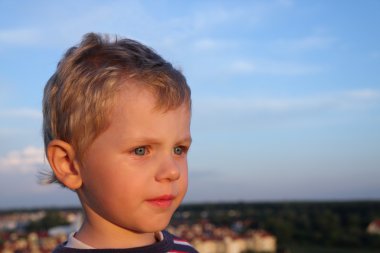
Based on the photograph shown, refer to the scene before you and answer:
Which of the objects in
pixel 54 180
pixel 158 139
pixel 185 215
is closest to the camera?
pixel 158 139

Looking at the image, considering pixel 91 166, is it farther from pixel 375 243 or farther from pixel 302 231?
pixel 302 231

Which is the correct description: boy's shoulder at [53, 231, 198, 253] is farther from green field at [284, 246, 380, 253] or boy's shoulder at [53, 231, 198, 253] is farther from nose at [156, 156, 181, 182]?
green field at [284, 246, 380, 253]

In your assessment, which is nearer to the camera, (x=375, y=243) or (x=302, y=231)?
(x=375, y=243)

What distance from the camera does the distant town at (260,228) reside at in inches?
1135

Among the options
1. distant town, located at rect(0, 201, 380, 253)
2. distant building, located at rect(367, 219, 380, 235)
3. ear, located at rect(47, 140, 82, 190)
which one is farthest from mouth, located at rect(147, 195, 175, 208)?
distant building, located at rect(367, 219, 380, 235)

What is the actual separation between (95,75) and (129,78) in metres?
Answer: 0.05

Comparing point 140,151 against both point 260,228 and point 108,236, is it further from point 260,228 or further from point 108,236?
point 260,228

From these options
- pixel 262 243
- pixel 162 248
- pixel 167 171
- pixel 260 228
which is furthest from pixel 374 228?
pixel 167 171

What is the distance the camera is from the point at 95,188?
924mm

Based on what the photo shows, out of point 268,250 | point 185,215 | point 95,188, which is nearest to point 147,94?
point 95,188

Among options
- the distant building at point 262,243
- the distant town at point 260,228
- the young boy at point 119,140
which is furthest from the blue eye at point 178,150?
the distant building at point 262,243

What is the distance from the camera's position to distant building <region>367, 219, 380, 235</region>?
33.6 m

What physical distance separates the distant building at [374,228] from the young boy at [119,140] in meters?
34.2

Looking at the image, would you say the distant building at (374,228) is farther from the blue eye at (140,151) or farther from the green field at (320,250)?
the blue eye at (140,151)
